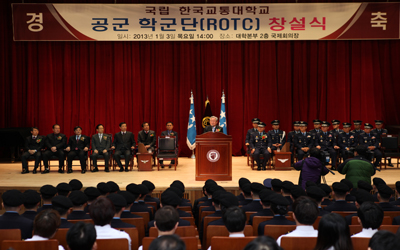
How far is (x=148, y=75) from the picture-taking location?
37.6 feet

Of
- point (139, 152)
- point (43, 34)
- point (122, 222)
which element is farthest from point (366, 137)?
point (43, 34)

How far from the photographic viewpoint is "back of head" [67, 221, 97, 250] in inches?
92.0

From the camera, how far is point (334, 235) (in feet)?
Result: 7.64

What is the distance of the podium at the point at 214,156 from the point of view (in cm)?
711

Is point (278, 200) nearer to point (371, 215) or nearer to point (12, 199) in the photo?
point (371, 215)

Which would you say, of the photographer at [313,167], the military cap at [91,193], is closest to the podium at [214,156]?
the photographer at [313,167]

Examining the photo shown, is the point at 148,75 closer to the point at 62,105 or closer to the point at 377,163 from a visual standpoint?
the point at 62,105

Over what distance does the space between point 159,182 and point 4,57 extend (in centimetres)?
691

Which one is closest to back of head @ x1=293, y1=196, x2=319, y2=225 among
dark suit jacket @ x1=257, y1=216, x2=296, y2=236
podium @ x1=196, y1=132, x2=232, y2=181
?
dark suit jacket @ x1=257, y1=216, x2=296, y2=236

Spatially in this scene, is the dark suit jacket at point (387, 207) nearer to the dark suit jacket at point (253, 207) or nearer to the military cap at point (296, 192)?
the military cap at point (296, 192)

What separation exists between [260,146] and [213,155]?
2420mm

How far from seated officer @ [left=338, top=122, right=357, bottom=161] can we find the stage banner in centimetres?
290

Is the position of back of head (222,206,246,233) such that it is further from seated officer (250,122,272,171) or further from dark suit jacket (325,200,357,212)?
seated officer (250,122,272,171)

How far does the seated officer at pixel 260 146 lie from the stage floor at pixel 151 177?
0.99 ft
